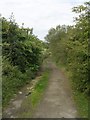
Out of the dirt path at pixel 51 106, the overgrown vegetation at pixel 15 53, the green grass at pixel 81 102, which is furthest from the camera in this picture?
the overgrown vegetation at pixel 15 53

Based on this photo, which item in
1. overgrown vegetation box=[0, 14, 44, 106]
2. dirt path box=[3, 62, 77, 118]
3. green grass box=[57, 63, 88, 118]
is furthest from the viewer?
overgrown vegetation box=[0, 14, 44, 106]

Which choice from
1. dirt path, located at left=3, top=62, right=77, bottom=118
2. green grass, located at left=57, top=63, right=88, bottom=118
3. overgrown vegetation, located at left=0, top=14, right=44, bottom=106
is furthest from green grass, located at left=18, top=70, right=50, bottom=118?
green grass, located at left=57, top=63, right=88, bottom=118

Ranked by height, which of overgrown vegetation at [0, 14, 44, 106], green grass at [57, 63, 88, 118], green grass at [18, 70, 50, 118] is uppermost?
overgrown vegetation at [0, 14, 44, 106]

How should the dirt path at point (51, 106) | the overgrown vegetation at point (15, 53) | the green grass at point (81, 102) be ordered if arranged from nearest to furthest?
the dirt path at point (51, 106) → the green grass at point (81, 102) → the overgrown vegetation at point (15, 53)

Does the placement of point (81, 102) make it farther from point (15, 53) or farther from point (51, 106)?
point (15, 53)

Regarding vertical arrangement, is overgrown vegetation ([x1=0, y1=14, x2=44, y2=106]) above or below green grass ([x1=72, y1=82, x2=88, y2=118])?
above

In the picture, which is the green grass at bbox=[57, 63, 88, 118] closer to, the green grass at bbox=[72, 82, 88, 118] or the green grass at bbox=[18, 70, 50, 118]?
the green grass at bbox=[72, 82, 88, 118]

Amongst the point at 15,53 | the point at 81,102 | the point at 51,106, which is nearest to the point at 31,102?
the point at 51,106

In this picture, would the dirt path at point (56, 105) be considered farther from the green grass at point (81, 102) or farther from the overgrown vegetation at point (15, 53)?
the overgrown vegetation at point (15, 53)

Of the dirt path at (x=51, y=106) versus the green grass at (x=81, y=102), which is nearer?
the dirt path at (x=51, y=106)

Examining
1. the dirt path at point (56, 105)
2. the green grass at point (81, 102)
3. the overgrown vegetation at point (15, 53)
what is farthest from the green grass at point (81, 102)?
the overgrown vegetation at point (15, 53)

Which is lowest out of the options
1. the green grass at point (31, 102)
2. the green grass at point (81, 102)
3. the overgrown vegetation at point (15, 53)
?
the green grass at point (31, 102)

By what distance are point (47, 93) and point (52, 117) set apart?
5371mm

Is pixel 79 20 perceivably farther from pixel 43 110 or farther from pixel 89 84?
pixel 43 110
